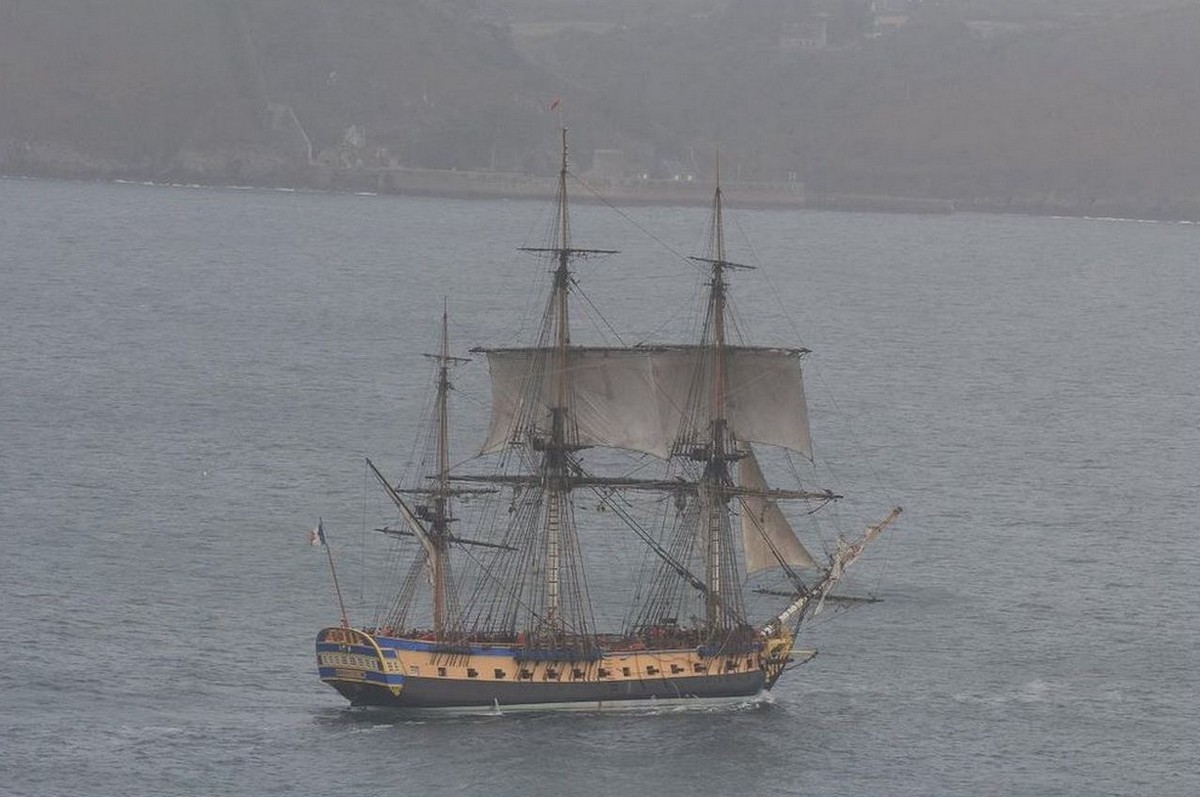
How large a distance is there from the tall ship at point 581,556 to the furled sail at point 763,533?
2.6 inches

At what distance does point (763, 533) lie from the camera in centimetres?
9525

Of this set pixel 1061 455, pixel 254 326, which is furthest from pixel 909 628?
pixel 254 326

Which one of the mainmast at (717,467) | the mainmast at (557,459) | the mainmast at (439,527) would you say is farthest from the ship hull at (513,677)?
the mainmast at (557,459)

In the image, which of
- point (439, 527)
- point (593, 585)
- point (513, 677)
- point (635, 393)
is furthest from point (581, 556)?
point (513, 677)

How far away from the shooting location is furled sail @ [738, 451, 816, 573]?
94.8 m

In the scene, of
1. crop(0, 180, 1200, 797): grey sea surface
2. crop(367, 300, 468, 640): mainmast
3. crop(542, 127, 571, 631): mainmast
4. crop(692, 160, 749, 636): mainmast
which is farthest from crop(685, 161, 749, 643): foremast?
crop(367, 300, 468, 640): mainmast

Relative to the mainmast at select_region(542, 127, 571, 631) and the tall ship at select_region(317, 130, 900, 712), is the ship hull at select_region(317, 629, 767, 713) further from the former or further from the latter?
the mainmast at select_region(542, 127, 571, 631)

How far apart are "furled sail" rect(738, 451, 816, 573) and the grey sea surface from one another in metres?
3.75

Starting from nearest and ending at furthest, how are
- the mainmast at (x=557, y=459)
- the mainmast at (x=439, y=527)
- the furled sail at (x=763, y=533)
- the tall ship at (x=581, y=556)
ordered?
the tall ship at (x=581, y=556), the mainmast at (x=439, y=527), the mainmast at (x=557, y=459), the furled sail at (x=763, y=533)

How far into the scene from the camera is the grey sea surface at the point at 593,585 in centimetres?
8338

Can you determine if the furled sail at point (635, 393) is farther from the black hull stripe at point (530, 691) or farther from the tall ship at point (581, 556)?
the black hull stripe at point (530, 691)

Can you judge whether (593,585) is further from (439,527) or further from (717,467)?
(439,527)

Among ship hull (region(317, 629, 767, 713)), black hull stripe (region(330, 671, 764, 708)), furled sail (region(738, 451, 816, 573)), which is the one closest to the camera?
ship hull (region(317, 629, 767, 713))

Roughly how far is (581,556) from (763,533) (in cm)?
612
